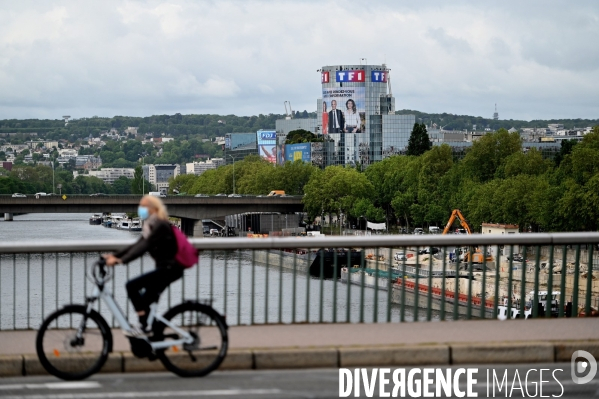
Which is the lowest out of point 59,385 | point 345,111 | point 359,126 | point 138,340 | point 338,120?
point 59,385

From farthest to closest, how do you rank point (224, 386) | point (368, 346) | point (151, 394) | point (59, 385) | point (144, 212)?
point (368, 346)
point (144, 212)
point (59, 385)
point (224, 386)
point (151, 394)

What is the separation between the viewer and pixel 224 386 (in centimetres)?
991

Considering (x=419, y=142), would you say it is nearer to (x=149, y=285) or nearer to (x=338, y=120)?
(x=338, y=120)

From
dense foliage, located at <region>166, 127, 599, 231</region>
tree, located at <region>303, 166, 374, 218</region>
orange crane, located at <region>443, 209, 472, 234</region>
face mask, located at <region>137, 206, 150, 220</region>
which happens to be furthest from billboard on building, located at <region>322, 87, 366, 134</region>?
face mask, located at <region>137, 206, 150, 220</region>

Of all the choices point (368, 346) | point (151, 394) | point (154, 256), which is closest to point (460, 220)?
point (368, 346)

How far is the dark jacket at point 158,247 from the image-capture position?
1016 cm

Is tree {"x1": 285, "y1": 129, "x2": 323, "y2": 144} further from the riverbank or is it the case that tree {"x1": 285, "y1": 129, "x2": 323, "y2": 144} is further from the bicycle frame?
the bicycle frame

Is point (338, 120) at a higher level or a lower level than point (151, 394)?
higher

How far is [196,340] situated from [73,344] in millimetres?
1089

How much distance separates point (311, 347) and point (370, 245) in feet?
5.12

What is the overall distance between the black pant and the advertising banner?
178 meters

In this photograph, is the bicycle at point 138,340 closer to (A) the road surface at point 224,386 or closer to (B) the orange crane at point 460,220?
(A) the road surface at point 224,386

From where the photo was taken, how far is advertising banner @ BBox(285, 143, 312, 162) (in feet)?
622

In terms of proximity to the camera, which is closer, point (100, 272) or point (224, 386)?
point (224, 386)
